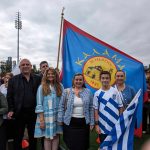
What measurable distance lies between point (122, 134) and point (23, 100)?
175 cm

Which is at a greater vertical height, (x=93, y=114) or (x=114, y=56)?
(x=114, y=56)

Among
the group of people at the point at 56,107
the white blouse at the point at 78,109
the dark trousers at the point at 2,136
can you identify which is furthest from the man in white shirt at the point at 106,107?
the dark trousers at the point at 2,136

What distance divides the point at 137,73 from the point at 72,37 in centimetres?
176

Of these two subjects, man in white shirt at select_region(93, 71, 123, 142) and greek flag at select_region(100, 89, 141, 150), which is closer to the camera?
greek flag at select_region(100, 89, 141, 150)

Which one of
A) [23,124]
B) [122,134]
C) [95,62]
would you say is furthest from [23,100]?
[95,62]

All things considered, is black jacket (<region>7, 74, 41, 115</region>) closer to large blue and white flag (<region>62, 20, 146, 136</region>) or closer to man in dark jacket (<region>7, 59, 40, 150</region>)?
man in dark jacket (<region>7, 59, 40, 150</region>)

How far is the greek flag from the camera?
13.9 ft

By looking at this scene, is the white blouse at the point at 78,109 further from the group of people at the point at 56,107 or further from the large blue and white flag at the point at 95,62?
the large blue and white flag at the point at 95,62

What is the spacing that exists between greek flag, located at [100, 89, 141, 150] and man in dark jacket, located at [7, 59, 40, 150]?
4.74 ft

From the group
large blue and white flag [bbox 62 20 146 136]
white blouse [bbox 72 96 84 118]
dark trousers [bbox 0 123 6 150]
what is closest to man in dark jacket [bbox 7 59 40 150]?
dark trousers [bbox 0 123 6 150]

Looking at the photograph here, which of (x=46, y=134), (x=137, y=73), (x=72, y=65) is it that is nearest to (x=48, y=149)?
(x=46, y=134)

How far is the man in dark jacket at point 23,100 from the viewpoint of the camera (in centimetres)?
497

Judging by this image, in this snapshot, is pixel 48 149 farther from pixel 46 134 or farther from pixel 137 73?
pixel 137 73

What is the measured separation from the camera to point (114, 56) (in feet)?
22.4
